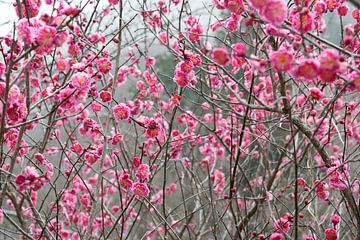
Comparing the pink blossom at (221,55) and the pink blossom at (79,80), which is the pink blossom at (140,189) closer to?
the pink blossom at (79,80)

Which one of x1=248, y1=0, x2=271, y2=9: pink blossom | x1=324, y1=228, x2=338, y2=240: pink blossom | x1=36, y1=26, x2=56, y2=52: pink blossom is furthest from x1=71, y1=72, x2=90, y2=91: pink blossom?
x1=324, y1=228, x2=338, y2=240: pink blossom

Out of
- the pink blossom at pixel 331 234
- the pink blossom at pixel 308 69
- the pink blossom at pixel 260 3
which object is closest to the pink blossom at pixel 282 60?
the pink blossom at pixel 308 69

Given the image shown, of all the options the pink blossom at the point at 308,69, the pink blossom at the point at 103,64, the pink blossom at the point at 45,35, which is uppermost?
the pink blossom at the point at 103,64

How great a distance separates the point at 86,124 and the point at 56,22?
110 cm

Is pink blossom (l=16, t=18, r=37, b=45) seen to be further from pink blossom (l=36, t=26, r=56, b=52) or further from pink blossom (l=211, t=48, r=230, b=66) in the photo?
pink blossom (l=211, t=48, r=230, b=66)

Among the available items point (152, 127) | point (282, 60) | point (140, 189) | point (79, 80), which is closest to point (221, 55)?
point (282, 60)

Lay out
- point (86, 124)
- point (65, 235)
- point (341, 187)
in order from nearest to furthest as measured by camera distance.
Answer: point (341, 187), point (86, 124), point (65, 235)

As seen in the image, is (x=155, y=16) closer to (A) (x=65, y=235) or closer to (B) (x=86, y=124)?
(B) (x=86, y=124)

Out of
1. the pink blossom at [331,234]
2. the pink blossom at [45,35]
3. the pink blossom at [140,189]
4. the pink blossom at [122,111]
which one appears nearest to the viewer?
the pink blossom at [45,35]

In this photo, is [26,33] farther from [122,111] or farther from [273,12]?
[122,111]

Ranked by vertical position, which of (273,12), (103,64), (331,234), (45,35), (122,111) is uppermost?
(103,64)

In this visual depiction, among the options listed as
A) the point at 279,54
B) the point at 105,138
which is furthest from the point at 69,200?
the point at 279,54

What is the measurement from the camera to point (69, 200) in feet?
15.1

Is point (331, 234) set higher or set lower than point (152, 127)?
lower
